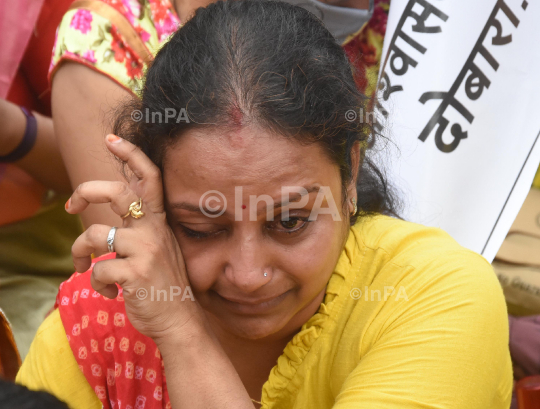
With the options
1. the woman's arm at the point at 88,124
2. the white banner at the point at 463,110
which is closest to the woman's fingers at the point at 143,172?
the woman's arm at the point at 88,124

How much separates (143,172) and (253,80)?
0.29 m

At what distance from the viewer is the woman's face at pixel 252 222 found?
106cm

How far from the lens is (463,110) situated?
67.9 inches

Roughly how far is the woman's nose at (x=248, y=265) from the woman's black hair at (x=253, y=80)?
0.22 m

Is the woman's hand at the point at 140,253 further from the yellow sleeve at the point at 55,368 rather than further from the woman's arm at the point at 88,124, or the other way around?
the woman's arm at the point at 88,124

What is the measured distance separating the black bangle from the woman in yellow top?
0.79m

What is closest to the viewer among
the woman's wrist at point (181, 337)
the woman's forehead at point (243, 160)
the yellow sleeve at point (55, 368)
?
the woman's forehead at point (243, 160)

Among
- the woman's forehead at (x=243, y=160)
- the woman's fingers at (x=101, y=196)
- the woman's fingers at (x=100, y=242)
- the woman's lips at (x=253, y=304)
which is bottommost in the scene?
the woman's lips at (x=253, y=304)

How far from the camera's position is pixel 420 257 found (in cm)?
127

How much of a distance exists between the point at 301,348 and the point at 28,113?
4.19 ft

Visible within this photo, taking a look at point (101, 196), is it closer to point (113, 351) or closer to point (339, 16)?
point (113, 351)

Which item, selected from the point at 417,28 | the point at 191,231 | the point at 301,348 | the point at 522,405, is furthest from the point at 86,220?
the point at 522,405

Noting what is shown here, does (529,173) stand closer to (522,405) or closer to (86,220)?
(522,405)

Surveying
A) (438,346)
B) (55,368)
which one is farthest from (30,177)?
(438,346)
